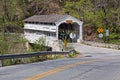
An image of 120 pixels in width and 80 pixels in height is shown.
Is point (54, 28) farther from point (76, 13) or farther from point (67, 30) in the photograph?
point (76, 13)

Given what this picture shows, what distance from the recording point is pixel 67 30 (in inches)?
2692

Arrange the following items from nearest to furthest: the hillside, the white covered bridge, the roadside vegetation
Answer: the white covered bridge, the roadside vegetation, the hillside

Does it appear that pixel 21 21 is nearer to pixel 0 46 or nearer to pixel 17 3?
pixel 17 3

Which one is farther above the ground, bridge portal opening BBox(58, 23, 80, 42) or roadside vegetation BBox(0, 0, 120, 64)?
roadside vegetation BBox(0, 0, 120, 64)

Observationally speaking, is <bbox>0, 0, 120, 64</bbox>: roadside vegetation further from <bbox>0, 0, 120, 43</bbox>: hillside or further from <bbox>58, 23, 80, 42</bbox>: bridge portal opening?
<bbox>58, 23, 80, 42</bbox>: bridge portal opening

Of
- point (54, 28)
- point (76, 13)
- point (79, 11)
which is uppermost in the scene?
point (79, 11)

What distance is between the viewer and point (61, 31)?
65.3m

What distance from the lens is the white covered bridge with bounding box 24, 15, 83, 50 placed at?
63.4 metres

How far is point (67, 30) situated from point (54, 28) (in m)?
4.99

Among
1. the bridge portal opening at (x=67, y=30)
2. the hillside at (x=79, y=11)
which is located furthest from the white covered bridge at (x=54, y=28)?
the hillside at (x=79, y=11)

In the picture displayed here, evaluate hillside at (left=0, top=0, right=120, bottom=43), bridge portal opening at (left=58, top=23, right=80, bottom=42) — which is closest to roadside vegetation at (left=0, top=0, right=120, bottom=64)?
hillside at (left=0, top=0, right=120, bottom=43)

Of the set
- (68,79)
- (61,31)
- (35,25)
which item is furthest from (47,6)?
(68,79)

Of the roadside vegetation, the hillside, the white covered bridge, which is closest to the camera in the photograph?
the white covered bridge

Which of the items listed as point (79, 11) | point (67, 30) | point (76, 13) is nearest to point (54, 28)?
point (67, 30)
